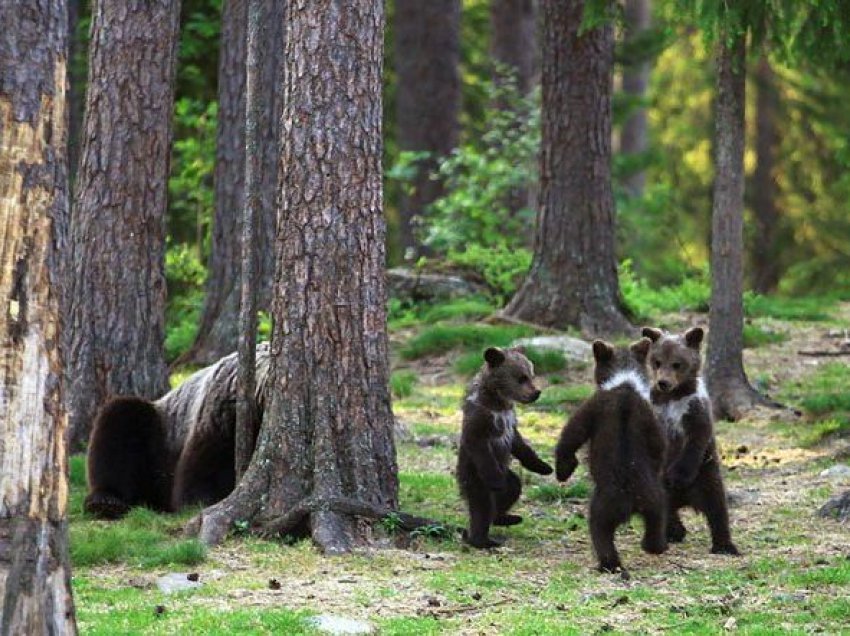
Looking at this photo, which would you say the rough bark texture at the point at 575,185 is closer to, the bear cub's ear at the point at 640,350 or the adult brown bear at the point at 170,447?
the adult brown bear at the point at 170,447

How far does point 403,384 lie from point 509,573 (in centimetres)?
745

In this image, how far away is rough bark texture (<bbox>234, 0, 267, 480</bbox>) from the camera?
1056 cm

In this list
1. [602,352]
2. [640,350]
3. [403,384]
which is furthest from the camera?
[403,384]

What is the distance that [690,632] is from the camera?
7836mm

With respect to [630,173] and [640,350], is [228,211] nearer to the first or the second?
[640,350]

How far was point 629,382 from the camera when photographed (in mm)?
9852

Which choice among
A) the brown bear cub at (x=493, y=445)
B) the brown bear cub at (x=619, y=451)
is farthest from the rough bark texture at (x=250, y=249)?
the brown bear cub at (x=619, y=451)

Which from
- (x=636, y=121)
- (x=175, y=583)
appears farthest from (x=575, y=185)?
(x=636, y=121)

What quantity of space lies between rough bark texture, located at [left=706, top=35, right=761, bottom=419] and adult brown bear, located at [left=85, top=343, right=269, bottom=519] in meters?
5.07

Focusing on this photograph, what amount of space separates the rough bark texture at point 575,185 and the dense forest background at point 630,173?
742 millimetres

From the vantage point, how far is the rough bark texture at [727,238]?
1454 cm

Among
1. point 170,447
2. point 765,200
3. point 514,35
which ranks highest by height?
point 514,35

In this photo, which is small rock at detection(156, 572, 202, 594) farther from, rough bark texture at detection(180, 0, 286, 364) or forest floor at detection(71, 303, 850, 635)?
rough bark texture at detection(180, 0, 286, 364)

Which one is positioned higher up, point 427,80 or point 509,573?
point 427,80
